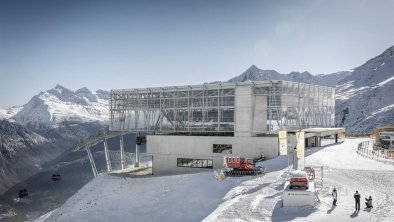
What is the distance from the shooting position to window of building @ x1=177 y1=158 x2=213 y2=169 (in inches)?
2368

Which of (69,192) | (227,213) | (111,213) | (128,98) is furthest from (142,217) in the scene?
(69,192)

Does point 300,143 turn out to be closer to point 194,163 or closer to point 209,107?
point 194,163

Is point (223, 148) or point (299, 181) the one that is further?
point (223, 148)

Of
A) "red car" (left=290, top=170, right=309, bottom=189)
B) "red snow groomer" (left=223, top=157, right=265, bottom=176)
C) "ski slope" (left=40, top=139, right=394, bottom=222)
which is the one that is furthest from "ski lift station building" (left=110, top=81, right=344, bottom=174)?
"red car" (left=290, top=170, right=309, bottom=189)

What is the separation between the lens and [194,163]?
61.4m

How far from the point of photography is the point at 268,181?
4112cm

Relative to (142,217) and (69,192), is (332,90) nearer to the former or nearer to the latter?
(142,217)

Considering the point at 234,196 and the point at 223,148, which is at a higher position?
the point at 223,148

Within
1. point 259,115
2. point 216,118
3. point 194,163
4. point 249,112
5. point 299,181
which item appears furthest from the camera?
point 216,118

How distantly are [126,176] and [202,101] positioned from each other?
1941 cm

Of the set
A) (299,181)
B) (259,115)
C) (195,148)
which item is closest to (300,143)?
(299,181)

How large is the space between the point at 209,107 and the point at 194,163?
1056cm

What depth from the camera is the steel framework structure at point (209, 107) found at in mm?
61688

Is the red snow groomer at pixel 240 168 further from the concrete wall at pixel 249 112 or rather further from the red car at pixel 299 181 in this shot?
the concrete wall at pixel 249 112
